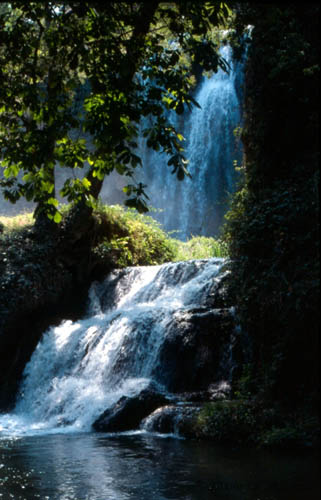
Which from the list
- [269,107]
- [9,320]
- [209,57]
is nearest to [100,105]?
[209,57]

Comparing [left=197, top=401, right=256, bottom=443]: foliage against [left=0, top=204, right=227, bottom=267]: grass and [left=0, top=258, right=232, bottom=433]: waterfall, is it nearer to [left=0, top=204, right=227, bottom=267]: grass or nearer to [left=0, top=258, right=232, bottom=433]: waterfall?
[left=0, top=258, right=232, bottom=433]: waterfall

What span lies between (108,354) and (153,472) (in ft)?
16.8

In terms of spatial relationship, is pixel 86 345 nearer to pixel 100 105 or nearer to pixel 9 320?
A: pixel 9 320

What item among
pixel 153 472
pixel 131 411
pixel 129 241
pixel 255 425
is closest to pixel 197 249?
pixel 129 241

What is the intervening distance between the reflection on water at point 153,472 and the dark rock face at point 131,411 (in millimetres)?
1016

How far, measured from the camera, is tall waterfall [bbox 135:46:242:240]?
25250 mm

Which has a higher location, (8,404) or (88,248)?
(88,248)

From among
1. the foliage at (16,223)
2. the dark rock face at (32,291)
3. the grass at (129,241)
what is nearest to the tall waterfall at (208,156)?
the grass at (129,241)

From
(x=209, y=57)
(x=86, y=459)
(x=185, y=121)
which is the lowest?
(x=86, y=459)

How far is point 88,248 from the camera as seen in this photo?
1573 cm

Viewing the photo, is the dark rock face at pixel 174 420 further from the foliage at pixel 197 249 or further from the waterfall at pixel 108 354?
the foliage at pixel 197 249

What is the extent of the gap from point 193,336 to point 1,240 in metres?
7.06

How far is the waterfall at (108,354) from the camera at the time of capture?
9969 millimetres

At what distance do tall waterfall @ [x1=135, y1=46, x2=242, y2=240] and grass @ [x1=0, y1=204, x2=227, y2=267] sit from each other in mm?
7444
